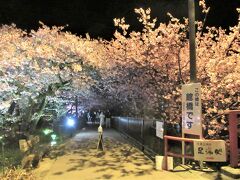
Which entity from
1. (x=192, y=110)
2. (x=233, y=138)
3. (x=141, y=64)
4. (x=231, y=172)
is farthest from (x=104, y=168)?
(x=141, y=64)

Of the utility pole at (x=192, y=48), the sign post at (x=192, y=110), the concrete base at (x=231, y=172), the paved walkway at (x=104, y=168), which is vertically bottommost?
the paved walkway at (x=104, y=168)

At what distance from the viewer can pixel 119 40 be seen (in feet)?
58.8

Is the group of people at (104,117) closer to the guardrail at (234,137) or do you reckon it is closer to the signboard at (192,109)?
the signboard at (192,109)

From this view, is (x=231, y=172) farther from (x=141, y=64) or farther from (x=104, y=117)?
(x=104, y=117)

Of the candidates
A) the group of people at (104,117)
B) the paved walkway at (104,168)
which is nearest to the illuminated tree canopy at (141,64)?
the paved walkway at (104,168)

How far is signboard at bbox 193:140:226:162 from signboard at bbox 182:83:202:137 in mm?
671

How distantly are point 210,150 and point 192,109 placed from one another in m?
1.69

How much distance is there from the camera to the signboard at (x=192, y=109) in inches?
449

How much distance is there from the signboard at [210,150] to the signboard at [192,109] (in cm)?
67

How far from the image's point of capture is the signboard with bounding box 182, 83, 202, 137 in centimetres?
1141

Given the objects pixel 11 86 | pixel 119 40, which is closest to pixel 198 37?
pixel 119 40

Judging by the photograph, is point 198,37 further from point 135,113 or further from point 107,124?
point 107,124

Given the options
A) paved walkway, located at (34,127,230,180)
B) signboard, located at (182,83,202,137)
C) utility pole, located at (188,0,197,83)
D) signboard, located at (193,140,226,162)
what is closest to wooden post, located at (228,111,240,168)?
signboard, located at (193,140,226,162)

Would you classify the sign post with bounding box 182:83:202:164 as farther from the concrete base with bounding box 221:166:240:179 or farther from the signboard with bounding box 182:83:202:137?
the concrete base with bounding box 221:166:240:179
